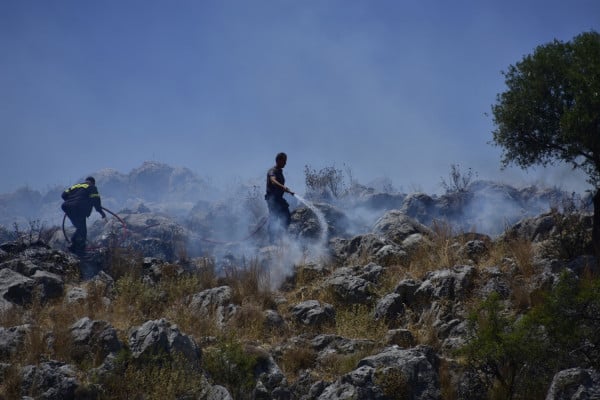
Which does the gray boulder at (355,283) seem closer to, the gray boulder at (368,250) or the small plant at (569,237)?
the gray boulder at (368,250)

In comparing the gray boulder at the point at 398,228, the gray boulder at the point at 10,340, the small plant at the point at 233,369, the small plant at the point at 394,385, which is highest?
the gray boulder at the point at 398,228

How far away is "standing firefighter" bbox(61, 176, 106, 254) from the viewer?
14250 millimetres

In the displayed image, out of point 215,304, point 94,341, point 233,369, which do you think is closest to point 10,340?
point 94,341

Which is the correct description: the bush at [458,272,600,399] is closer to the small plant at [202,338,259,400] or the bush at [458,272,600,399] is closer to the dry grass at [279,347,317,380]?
the dry grass at [279,347,317,380]

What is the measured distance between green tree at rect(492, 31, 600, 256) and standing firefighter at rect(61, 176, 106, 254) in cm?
1005

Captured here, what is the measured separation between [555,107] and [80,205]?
448 inches

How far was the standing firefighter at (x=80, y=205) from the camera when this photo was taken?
14.2 m

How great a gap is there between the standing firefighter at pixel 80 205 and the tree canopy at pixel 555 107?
1005 cm

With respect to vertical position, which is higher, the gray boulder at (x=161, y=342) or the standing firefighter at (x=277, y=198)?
the standing firefighter at (x=277, y=198)

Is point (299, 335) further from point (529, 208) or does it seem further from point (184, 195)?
point (184, 195)

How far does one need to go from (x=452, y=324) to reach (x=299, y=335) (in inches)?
88.3

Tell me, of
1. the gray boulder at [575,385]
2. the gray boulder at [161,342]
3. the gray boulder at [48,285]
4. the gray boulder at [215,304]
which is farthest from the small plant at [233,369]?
the gray boulder at [48,285]

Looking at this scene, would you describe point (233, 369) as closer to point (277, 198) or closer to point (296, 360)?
point (296, 360)

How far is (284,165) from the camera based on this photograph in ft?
41.4
